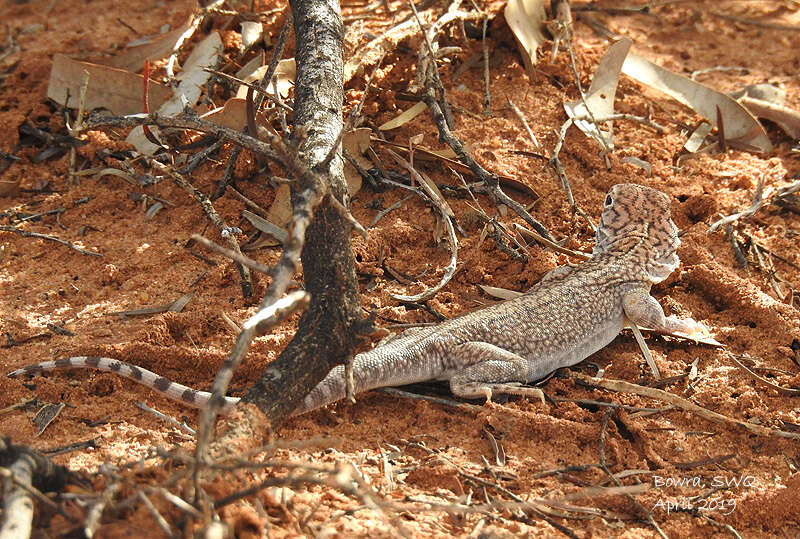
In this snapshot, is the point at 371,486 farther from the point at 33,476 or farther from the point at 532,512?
the point at 33,476

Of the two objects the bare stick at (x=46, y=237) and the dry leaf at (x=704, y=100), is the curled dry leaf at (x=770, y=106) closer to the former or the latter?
the dry leaf at (x=704, y=100)

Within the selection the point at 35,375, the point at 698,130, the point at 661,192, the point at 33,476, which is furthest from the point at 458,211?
the point at 33,476

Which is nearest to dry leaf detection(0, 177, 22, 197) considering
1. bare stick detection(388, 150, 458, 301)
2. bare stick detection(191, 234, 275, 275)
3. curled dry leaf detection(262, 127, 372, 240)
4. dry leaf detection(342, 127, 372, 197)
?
curled dry leaf detection(262, 127, 372, 240)

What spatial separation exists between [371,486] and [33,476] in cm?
136

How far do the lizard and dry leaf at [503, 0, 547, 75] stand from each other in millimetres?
1668

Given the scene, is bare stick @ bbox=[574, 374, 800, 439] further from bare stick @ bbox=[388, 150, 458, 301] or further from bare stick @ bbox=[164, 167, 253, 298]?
bare stick @ bbox=[164, 167, 253, 298]

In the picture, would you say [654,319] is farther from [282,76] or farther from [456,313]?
[282,76]

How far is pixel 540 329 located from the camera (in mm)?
4379

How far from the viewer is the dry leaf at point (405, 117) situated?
17.8 feet

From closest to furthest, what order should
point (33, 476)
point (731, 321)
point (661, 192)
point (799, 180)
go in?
point (33, 476) < point (731, 321) < point (661, 192) < point (799, 180)

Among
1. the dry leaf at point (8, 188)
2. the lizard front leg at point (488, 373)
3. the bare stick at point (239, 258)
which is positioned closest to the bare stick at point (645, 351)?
the lizard front leg at point (488, 373)

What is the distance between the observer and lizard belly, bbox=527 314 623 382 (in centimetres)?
437

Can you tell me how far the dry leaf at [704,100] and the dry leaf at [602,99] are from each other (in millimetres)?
301

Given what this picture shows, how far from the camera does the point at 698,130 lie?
600cm
